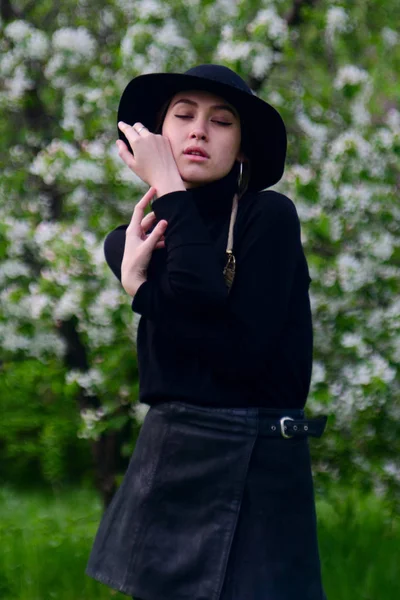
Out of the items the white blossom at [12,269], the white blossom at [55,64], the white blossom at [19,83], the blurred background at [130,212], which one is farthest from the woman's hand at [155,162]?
the white blossom at [19,83]

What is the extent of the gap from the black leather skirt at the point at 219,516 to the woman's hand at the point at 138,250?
333 mm

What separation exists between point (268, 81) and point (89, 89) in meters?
1.00

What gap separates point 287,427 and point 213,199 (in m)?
0.61

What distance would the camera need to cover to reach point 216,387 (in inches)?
98.2

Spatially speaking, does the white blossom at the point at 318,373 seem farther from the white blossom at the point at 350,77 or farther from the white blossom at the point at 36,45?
the white blossom at the point at 36,45

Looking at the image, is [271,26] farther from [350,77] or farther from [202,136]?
[202,136]

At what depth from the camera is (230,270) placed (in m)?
2.46

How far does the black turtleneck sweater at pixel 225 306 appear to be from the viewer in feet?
7.97

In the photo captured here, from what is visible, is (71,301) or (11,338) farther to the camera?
(11,338)

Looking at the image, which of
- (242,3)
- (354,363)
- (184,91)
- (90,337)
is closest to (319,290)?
(354,363)

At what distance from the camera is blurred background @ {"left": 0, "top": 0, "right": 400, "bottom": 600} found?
15.8ft

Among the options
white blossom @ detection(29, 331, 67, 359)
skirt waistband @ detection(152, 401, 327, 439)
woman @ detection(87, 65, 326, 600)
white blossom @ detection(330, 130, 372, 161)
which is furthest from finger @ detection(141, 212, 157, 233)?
white blossom @ detection(29, 331, 67, 359)

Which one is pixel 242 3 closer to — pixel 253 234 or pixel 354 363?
pixel 354 363

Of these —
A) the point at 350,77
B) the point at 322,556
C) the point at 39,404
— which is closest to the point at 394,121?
the point at 350,77
